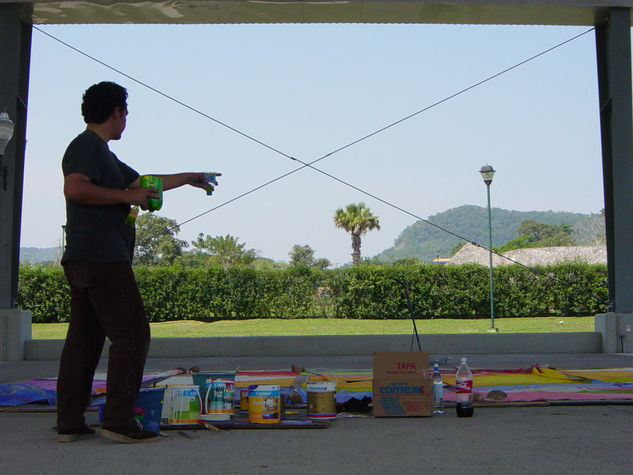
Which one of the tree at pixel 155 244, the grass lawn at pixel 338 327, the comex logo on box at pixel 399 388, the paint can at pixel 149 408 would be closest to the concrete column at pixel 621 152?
the comex logo on box at pixel 399 388

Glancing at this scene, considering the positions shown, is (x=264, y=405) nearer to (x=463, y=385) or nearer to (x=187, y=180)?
(x=463, y=385)

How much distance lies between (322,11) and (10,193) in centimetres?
463

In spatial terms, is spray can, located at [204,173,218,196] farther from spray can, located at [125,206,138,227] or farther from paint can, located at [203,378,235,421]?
paint can, located at [203,378,235,421]

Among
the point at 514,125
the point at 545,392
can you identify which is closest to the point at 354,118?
the point at 514,125

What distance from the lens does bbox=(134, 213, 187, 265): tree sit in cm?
6015

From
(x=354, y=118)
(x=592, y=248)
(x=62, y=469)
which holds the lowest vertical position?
(x=62, y=469)

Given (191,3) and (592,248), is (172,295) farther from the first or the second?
(592,248)

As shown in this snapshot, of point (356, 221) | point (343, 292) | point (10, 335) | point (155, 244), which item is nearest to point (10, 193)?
point (10, 335)

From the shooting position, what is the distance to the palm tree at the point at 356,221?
42.2m

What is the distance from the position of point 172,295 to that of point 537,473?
20506mm

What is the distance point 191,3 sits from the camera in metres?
9.13

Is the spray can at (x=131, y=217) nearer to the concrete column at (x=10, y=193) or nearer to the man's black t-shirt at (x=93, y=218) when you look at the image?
the man's black t-shirt at (x=93, y=218)

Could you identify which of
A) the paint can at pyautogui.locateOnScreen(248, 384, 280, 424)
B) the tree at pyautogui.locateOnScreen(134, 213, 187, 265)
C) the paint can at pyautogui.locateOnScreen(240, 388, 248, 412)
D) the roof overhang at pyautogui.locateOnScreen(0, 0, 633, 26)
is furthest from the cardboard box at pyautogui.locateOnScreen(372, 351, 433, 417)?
the tree at pyautogui.locateOnScreen(134, 213, 187, 265)

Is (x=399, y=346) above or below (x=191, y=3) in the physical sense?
below
